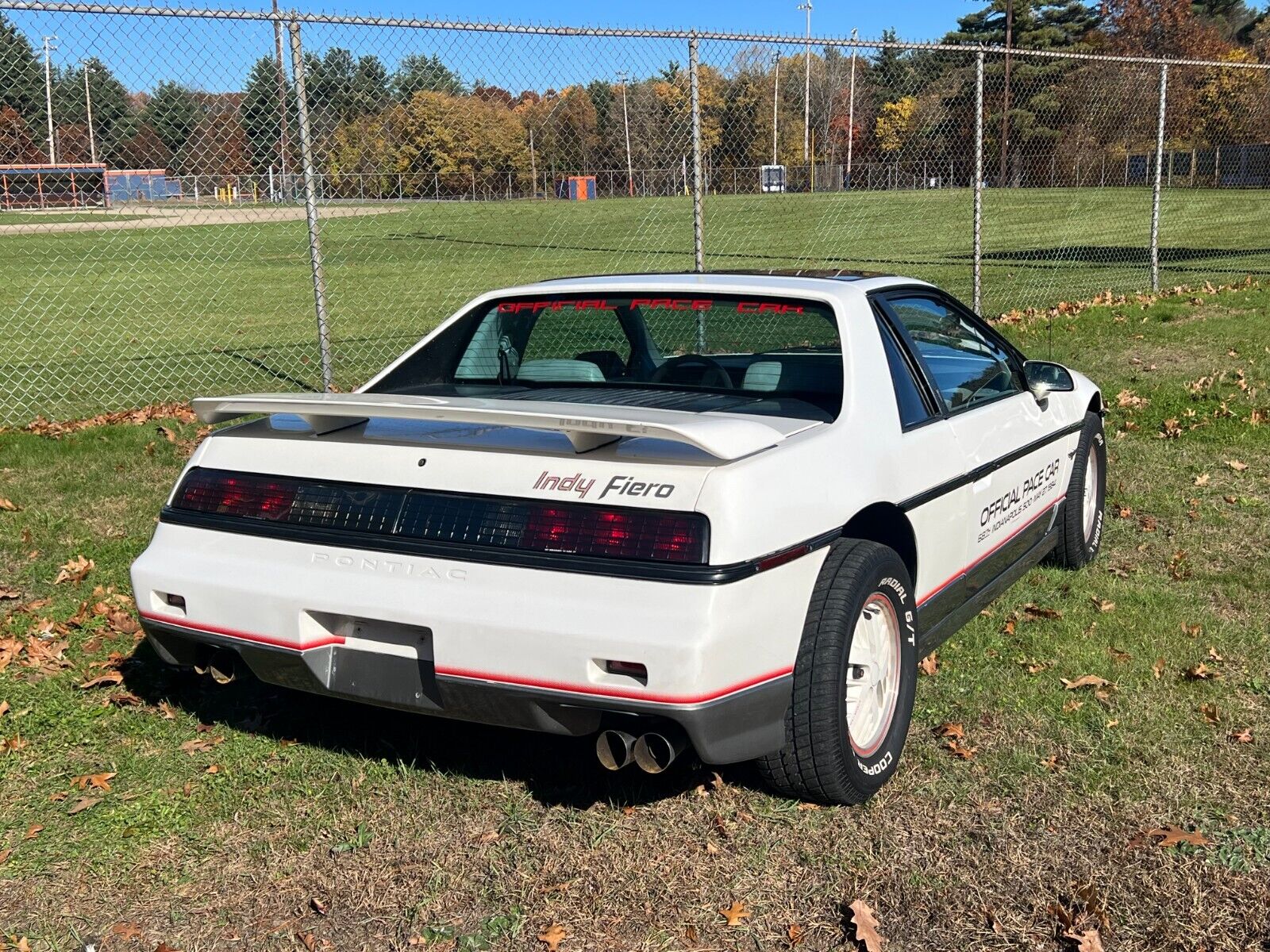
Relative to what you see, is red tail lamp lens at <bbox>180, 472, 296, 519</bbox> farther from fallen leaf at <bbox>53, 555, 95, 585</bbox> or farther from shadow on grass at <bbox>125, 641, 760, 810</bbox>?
fallen leaf at <bbox>53, 555, 95, 585</bbox>

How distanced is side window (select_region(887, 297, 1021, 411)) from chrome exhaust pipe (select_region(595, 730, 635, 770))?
1.80 meters

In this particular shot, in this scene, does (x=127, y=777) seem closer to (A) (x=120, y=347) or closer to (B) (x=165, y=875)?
(B) (x=165, y=875)

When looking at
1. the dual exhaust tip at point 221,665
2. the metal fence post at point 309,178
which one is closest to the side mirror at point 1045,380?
the dual exhaust tip at point 221,665

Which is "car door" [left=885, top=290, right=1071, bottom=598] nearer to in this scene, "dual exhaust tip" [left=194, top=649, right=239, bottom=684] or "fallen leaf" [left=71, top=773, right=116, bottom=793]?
"dual exhaust tip" [left=194, top=649, right=239, bottom=684]

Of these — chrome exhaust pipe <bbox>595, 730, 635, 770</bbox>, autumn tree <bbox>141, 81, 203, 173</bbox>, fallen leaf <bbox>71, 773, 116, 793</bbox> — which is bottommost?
fallen leaf <bbox>71, 773, 116, 793</bbox>

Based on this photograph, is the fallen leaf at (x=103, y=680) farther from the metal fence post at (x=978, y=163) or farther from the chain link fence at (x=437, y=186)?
the metal fence post at (x=978, y=163)

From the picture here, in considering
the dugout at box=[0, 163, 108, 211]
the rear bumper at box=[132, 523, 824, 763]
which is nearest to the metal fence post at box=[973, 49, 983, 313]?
the dugout at box=[0, 163, 108, 211]

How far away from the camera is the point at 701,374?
4.21 metres

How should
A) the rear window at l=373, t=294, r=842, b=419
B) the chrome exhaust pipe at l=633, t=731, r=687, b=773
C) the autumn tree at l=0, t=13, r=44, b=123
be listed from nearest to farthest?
1. the chrome exhaust pipe at l=633, t=731, r=687, b=773
2. the rear window at l=373, t=294, r=842, b=419
3. the autumn tree at l=0, t=13, r=44, b=123

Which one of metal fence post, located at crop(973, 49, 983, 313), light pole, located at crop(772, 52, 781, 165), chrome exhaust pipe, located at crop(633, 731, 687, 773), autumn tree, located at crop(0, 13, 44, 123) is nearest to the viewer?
chrome exhaust pipe, located at crop(633, 731, 687, 773)

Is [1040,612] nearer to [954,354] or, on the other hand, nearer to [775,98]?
[954,354]

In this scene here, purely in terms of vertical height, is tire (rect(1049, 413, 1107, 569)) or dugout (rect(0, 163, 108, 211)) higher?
dugout (rect(0, 163, 108, 211))

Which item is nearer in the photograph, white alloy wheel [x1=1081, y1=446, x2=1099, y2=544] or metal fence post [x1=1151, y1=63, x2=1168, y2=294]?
white alloy wheel [x1=1081, y1=446, x2=1099, y2=544]

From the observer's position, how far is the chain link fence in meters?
8.63
